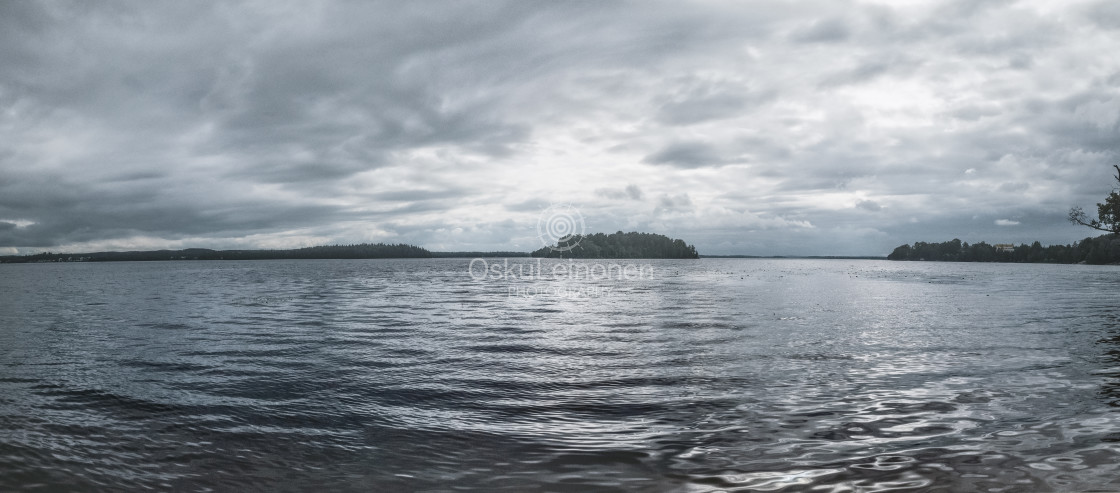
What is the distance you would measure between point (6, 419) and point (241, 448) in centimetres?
670

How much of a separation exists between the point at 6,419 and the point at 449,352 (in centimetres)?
1153

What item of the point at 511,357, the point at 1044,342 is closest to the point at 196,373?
the point at 511,357

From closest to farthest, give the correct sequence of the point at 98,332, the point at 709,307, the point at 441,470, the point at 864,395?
the point at 441,470
the point at 864,395
the point at 98,332
the point at 709,307

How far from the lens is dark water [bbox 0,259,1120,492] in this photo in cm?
845

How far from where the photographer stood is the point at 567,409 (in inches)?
491

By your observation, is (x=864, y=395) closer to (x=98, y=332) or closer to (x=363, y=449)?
(x=363, y=449)

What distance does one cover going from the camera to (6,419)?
1212 cm

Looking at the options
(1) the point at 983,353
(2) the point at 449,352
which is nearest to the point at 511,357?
(2) the point at 449,352

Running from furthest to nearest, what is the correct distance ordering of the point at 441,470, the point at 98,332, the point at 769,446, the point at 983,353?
1. the point at 98,332
2. the point at 983,353
3. the point at 769,446
4. the point at 441,470

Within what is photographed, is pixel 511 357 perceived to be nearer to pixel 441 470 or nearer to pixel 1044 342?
pixel 441 470

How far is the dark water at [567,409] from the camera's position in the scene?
27.7 feet

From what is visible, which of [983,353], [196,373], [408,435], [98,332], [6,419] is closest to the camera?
[408,435]

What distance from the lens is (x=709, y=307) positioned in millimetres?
Answer: 39469

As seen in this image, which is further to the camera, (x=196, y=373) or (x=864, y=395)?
(x=196, y=373)
